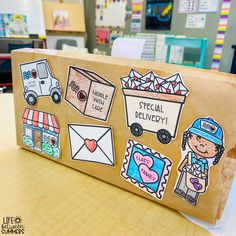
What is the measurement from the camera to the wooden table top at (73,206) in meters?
0.36

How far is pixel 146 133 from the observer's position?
1.29 ft

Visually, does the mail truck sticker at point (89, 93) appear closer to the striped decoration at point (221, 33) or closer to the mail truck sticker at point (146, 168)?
the mail truck sticker at point (146, 168)

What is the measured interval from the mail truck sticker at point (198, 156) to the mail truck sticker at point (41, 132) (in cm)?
26

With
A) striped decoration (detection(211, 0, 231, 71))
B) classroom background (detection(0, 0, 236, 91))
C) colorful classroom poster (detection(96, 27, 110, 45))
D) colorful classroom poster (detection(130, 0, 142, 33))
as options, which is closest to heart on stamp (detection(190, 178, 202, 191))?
classroom background (detection(0, 0, 236, 91))

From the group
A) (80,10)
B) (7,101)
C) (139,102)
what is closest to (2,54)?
(80,10)

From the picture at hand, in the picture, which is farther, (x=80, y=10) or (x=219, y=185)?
(x=80, y=10)

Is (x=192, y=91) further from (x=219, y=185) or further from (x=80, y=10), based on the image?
(x=80, y=10)

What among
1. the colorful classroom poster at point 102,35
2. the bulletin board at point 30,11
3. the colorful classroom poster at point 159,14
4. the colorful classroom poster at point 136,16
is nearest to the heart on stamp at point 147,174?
the colorful classroom poster at point 159,14

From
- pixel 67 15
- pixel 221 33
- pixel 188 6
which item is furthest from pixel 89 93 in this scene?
pixel 67 15

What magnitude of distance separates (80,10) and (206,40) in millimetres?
1582

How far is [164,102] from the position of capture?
0.37 m

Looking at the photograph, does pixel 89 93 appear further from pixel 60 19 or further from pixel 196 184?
pixel 60 19

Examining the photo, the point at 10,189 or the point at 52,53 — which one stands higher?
the point at 52,53

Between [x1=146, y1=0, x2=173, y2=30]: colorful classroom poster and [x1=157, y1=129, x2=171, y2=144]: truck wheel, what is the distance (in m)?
2.13
